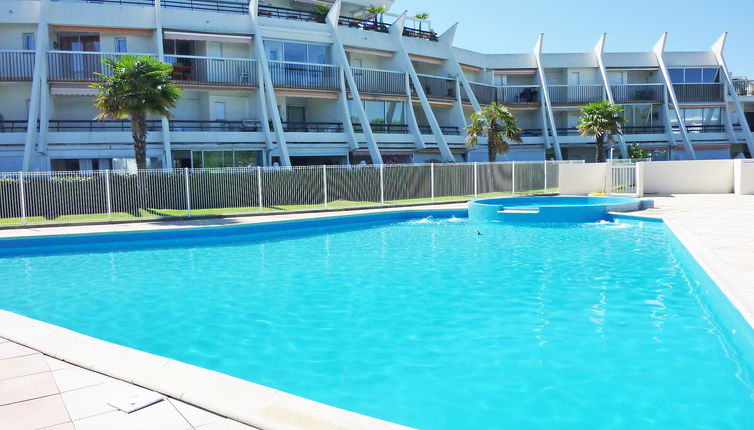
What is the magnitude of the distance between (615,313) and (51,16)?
2407 cm

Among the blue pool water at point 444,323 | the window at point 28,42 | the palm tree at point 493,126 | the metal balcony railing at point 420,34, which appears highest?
the metal balcony railing at point 420,34

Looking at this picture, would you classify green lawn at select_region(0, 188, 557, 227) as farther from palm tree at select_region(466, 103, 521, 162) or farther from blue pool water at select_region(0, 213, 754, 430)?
palm tree at select_region(466, 103, 521, 162)

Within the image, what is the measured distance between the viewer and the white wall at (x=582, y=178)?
77.8 feet

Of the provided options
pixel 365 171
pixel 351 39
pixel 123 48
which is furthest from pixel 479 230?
pixel 123 48

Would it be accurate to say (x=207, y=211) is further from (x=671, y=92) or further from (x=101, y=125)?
(x=671, y=92)

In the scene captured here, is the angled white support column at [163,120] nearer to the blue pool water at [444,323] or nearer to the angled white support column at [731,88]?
the blue pool water at [444,323]

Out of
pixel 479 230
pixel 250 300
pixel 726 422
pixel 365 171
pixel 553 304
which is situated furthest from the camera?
pixel 365 171

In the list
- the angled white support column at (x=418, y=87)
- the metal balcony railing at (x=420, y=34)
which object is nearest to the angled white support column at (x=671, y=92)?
the metal balcony railing at (x=420, y=34)

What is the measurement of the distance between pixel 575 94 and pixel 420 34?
38.0ft

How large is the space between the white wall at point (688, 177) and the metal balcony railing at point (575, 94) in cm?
→ 1423

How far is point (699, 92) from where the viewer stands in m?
37.8

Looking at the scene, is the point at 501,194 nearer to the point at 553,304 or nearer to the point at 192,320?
the point at 553,304

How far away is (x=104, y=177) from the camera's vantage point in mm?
17969

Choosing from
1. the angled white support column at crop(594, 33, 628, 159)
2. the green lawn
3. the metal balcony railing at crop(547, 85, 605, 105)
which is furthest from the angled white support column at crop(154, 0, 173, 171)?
the angled white support column at crop(594, 33, 628, 159)
